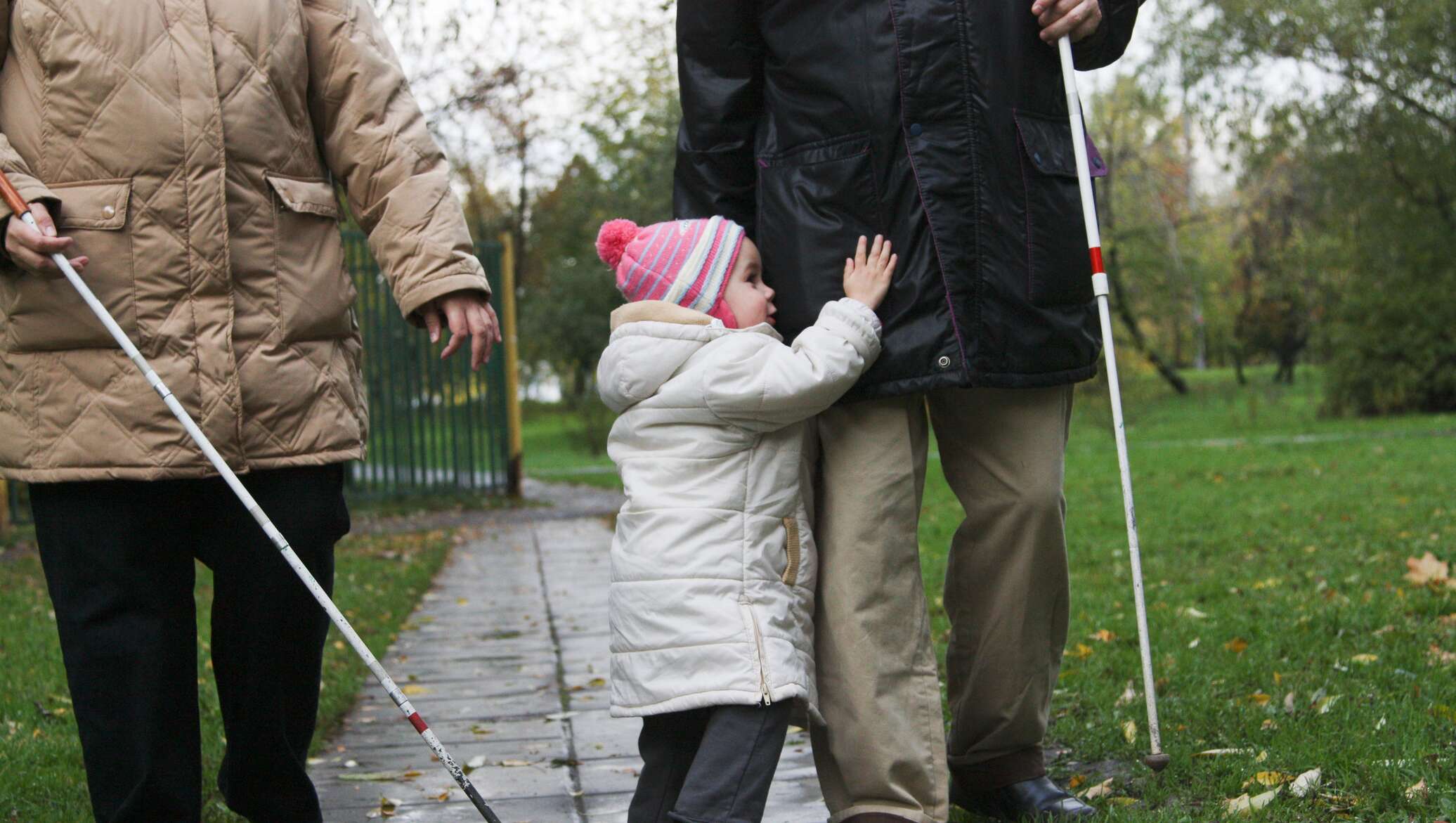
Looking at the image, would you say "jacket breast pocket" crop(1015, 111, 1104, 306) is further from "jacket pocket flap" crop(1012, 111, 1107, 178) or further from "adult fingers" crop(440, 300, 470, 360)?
"adult fingers" crop(440, 300, 470, 360)

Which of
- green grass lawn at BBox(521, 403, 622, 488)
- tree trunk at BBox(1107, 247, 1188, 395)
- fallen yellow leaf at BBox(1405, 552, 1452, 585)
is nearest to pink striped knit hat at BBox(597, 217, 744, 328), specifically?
fallen yellow leaf at BBox(1405, 552, 1452, 585)

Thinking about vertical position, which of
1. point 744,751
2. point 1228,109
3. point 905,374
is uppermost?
point 1228,109

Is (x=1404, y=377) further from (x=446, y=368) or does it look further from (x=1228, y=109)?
(x=446, y=368)

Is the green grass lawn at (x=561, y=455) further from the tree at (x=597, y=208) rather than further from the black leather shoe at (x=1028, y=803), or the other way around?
the black leather shoe at (x=1028, y=803)

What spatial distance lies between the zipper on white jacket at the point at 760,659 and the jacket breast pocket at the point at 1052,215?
80cm

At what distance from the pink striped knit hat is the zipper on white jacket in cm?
56

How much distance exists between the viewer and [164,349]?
2492mm

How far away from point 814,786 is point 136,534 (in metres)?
→ 1.73

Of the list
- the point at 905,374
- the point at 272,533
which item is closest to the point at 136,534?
the point at 272,533

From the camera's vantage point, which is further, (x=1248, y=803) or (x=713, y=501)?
(x=1248, y=803)

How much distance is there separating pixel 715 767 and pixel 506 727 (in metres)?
1.88

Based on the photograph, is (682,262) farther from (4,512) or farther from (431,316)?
(4,512)

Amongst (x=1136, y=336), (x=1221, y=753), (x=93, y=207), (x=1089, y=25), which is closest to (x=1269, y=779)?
(x=1221, y=753)

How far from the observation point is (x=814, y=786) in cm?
347
